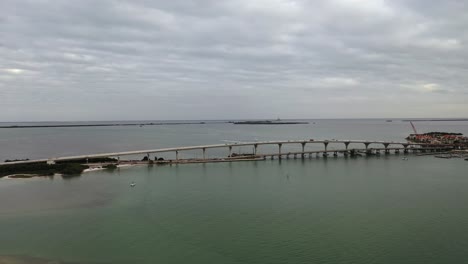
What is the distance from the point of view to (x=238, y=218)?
88.8 ft

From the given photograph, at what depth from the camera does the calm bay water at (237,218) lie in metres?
20.6

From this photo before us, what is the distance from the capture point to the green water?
20594mm

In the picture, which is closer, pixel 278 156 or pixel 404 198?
pixel 404 198

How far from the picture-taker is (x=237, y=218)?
27047 millimetres

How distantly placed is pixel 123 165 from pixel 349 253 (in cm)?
4184

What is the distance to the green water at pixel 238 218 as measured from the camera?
67.6 feet

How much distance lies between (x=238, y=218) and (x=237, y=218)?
78 mm

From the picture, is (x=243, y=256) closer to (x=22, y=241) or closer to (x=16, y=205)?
(x=22, y=241)

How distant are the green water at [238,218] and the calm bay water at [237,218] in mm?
80

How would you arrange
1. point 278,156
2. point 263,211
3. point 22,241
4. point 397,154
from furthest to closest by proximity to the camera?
point 397,154, point 278,156, point 263,211, point 22,241

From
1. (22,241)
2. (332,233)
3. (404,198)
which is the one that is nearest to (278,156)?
(404,198)

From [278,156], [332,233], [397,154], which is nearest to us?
[332,233]

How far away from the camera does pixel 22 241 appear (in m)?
22.1

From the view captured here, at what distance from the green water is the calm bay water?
8 cm
